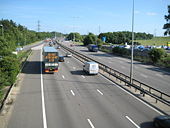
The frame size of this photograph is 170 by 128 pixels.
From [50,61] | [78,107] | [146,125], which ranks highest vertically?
[50,61]

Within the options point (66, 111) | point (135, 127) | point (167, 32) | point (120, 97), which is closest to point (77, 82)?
point (120, 97)

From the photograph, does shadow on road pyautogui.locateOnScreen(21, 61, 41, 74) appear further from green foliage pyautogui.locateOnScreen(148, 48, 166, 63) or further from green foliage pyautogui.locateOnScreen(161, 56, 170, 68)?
green foliage pyautogui.locateOnScreen(161, 56, 170, 68)

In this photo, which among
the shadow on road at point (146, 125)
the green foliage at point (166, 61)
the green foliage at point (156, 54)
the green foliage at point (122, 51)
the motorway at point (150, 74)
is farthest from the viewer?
the green foliage at point (122, 51)

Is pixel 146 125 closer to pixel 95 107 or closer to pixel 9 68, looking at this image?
pixel 95 107

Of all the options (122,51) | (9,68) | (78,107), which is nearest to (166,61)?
(122,51)

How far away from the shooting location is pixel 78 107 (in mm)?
18594

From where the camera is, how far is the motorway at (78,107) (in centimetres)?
1516

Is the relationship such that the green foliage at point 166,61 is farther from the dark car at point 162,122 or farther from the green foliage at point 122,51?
the dark car at point 162,122

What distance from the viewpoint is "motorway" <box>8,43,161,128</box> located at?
1516 centimetres

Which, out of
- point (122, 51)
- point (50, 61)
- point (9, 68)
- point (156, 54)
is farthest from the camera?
point (122, 51)

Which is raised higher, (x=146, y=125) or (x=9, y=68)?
(x=9, y=68)

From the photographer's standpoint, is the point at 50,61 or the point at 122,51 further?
the point at 122,51

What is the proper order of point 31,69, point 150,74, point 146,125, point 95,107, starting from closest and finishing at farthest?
1. point 146,125
2. point 95,107
3. point 150,74
4. point 31,69

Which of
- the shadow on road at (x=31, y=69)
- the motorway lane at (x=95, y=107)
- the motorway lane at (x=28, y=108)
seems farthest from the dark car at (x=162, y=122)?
the shadow on road at (x=31, y=69)
